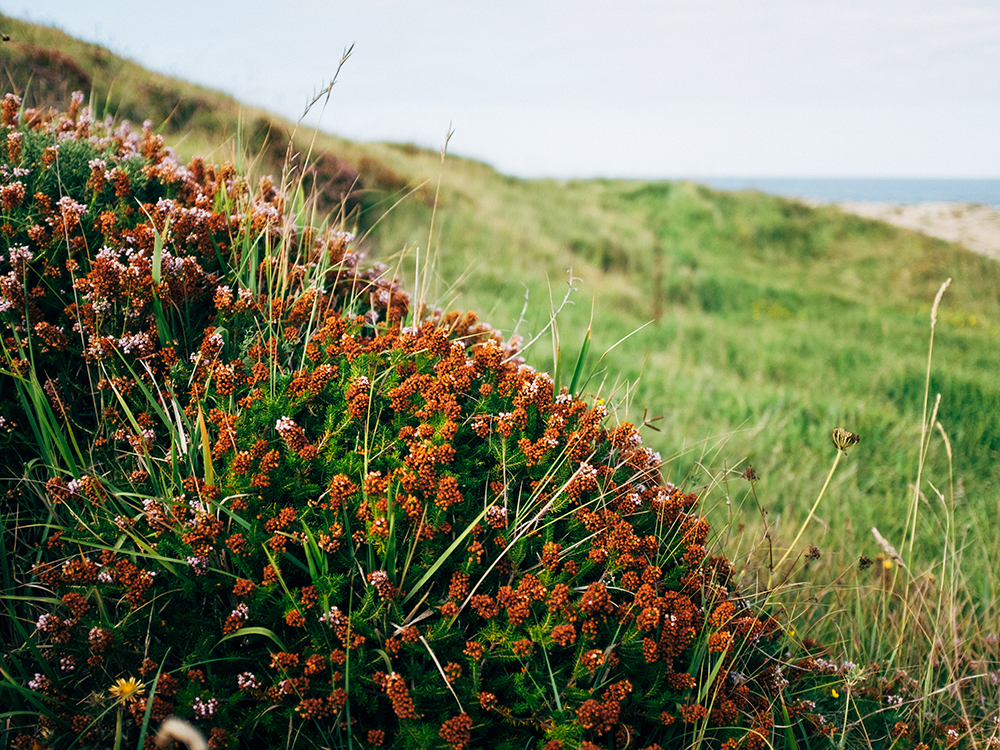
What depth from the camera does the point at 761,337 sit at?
471 inches

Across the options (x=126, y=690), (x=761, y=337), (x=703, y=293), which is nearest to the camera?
(x=126, y=690)

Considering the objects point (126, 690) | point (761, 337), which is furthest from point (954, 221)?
Result: point (126, 690)

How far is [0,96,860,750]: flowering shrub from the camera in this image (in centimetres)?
183

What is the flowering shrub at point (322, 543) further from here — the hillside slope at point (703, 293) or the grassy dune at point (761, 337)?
the hillside slope at point (703, 293)

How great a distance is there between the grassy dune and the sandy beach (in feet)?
8.00

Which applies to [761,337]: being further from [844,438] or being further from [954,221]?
[954,221]

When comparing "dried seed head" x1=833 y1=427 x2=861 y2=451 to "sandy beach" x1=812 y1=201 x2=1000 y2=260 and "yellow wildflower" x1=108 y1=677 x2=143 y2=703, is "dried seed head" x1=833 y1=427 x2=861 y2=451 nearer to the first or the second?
"yellow wildflower" x1=108 y1=677 x2=143 y2=703

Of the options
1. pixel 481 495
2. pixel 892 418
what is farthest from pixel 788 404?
pixel 481 495

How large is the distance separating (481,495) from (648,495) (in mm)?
697

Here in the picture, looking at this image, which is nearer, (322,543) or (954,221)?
(322,543)

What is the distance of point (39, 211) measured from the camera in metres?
3.03

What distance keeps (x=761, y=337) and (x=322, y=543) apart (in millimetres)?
11620

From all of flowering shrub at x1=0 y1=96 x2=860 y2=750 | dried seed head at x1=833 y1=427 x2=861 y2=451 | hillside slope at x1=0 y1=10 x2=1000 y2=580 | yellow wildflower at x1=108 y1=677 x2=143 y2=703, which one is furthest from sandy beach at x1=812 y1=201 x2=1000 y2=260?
yellow wildflower at x1=108 y1=677 x2=143 y2=703

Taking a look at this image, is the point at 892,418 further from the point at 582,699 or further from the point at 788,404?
the point at 582,699
